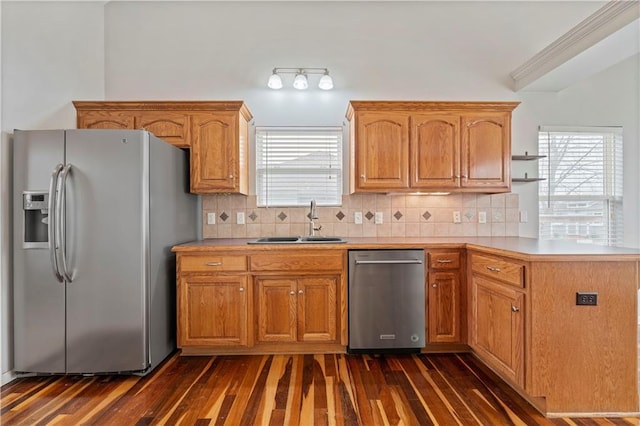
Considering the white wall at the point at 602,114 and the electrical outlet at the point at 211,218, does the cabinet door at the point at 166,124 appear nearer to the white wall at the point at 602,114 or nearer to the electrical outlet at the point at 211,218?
the electrical outlet at the point at 211,218

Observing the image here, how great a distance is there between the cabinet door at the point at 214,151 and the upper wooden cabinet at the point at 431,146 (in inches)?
43.2

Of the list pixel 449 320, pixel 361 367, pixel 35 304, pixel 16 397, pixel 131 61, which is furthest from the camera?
pixel 131 61

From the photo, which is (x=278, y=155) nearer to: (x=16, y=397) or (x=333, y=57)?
(x=333, y=57)

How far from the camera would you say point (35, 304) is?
2252 millimetres

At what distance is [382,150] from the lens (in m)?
2.94

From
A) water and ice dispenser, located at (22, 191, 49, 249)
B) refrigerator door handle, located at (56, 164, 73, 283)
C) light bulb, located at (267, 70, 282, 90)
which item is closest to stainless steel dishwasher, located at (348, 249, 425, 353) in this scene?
light bulb, located at (267, 70, 282, 90)

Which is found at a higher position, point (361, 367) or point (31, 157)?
point (31, 157)

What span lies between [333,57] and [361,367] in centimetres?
287

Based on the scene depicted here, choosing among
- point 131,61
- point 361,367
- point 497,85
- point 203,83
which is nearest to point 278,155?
point 203,83

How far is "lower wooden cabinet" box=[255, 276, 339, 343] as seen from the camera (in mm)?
2621

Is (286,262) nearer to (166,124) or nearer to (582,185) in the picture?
(166,124)

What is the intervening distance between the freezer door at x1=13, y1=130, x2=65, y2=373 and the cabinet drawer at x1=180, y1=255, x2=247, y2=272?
31.5 inches

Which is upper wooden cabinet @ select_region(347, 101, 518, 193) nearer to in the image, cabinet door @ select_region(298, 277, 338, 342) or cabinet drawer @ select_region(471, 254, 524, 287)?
cabinet drawer @ select_region(471, 254, 524, 287)

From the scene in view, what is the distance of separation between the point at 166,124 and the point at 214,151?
0.48 meters
